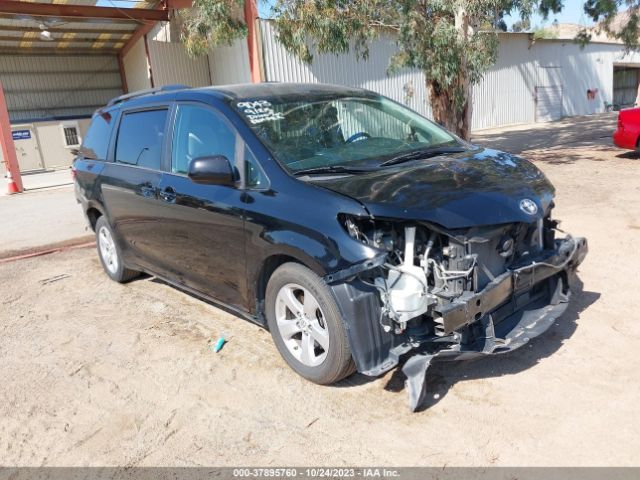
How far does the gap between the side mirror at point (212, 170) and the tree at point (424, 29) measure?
26.1 feet

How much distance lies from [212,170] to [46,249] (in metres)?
5.39

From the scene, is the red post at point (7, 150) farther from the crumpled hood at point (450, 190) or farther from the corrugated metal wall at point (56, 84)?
the crumpled hood at point (450, 190)

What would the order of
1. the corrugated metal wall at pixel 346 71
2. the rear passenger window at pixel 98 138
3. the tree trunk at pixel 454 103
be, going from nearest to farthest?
the rear passenger window at pixel 98 138 < the tree trunk at pixel 454 103 < the corrugated metal wall at pixel 346 71

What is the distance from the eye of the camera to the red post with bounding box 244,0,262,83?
48.6 feet

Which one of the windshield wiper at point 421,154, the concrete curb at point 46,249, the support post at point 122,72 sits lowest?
the concrete curb at point 46,249

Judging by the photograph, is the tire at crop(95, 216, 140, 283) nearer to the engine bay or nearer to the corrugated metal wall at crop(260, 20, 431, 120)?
the engine bay

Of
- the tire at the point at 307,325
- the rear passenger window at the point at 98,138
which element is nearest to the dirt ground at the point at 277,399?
the tire at the point at 307,325

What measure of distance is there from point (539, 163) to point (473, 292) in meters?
10.0

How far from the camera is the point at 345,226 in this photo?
10.4 ft

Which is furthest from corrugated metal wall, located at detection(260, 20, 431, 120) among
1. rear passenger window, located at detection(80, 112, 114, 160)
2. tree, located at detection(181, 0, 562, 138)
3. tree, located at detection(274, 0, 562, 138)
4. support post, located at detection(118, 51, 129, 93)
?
support post, located at detection(118, 51, 129, 93)

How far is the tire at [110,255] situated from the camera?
578 cm

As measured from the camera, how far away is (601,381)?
133 inches

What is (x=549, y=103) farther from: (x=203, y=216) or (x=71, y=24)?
(x=203, y=216)

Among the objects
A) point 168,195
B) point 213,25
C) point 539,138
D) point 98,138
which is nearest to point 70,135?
point 213,25
